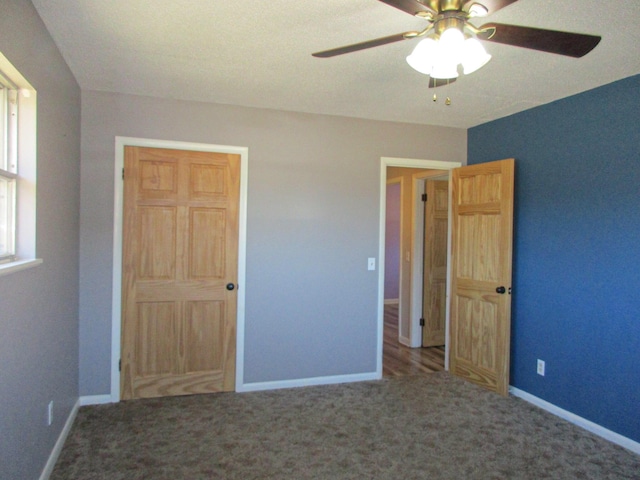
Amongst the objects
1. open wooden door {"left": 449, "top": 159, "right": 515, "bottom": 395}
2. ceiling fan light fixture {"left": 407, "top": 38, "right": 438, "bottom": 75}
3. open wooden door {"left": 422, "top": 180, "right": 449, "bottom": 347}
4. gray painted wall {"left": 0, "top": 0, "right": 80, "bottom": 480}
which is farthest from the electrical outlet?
open wooden door {"left": 422, "top": 180, "right": 449, "bottom": 347}

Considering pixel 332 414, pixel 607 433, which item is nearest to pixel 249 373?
pixel 332 414

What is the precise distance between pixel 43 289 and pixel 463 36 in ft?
7.56

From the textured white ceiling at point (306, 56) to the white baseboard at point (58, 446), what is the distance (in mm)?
2294

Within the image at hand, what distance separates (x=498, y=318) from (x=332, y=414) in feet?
5.20

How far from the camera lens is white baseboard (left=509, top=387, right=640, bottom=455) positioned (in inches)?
107

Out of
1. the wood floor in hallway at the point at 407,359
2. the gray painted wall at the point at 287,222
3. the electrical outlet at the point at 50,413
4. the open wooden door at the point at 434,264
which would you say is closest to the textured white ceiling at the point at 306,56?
the gray painted wall at the point at 287,222

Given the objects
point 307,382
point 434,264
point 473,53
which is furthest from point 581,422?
point 473,53

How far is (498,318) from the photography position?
353 centimetres

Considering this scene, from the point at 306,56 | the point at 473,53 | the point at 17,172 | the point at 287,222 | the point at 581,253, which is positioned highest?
the point at 306,56

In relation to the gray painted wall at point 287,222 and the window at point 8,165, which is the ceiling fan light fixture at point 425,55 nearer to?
the window at point 8,165

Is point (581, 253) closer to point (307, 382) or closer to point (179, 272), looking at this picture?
point (307, 382)

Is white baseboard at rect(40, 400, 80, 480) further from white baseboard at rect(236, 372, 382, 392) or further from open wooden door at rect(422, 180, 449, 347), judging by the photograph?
open wooden door at rect(422, 180, 449, 347)

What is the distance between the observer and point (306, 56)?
8.20ft

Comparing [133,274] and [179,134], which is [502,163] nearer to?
[179,134]
